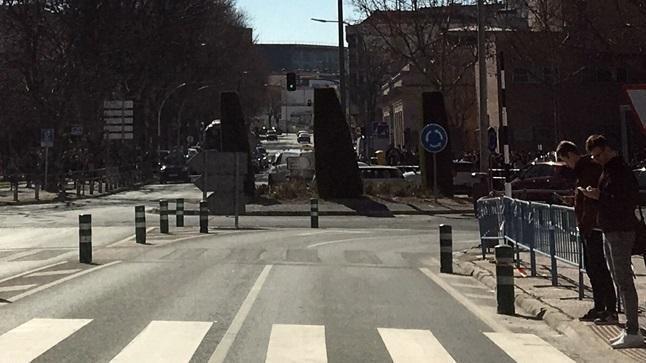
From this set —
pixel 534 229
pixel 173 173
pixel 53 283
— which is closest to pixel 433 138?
pixel 534 229

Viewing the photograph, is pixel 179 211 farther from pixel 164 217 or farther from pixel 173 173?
pixel 173 173

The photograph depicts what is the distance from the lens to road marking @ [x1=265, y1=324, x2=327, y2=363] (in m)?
8.77

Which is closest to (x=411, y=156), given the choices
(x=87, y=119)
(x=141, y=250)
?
(x=87, y=119)

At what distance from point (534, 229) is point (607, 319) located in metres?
4.07

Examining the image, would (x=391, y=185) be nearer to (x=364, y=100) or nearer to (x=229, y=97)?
(x=229, y=97)

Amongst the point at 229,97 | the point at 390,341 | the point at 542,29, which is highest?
the point at 542,29

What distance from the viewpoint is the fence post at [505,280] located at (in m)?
11.7

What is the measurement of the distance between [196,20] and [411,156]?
643 inches

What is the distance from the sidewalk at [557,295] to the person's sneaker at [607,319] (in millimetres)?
104

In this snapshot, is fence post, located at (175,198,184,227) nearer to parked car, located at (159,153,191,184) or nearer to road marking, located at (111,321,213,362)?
road marking, located at (111,321,213,362)

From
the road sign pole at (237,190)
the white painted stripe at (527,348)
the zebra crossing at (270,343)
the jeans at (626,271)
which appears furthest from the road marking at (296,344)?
the road sign pole at (237,190)

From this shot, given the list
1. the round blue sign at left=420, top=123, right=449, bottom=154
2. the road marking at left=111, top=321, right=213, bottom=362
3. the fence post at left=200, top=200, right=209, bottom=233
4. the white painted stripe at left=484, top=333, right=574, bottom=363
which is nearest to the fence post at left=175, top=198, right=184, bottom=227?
the fence post at left=200, top=200, right=209, bottom=233

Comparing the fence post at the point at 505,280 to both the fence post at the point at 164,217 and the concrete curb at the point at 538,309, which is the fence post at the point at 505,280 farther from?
the fence post at the point at 164,217

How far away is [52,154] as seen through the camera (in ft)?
180
